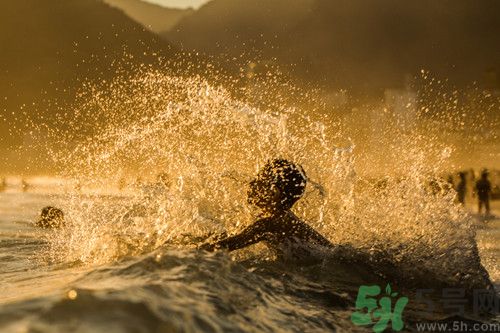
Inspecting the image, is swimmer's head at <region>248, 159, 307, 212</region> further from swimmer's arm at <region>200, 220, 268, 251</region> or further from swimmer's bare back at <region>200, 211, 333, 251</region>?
swimmer's arm at <region>200, 220, 268, 251</region>

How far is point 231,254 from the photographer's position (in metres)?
4.83

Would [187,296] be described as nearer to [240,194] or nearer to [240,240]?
[240,240]

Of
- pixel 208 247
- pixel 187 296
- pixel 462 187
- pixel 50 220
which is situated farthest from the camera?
pixel 462 187

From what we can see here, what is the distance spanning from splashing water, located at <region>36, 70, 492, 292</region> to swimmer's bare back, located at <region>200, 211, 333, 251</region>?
0.59 metres

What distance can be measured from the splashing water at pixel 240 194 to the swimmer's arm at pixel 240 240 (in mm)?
643

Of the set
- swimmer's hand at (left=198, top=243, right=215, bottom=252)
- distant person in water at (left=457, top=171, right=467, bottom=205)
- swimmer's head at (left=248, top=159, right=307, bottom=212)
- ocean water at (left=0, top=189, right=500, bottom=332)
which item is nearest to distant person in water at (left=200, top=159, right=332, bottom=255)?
swimmer's head at (left=248, top=159, right=307, bottom=212)

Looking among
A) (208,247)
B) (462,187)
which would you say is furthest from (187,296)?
(462,187)

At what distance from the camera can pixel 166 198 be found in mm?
5441

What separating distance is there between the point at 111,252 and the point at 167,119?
2.07 meters

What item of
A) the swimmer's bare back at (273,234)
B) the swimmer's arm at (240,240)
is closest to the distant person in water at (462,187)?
the swimmer's bare back at (273,234)

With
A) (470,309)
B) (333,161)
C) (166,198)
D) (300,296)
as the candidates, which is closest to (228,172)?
(166,198)

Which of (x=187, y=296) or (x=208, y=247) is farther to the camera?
(x=208, y=247)

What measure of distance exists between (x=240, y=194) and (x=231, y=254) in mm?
1384

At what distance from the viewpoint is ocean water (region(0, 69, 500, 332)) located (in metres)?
2.56
